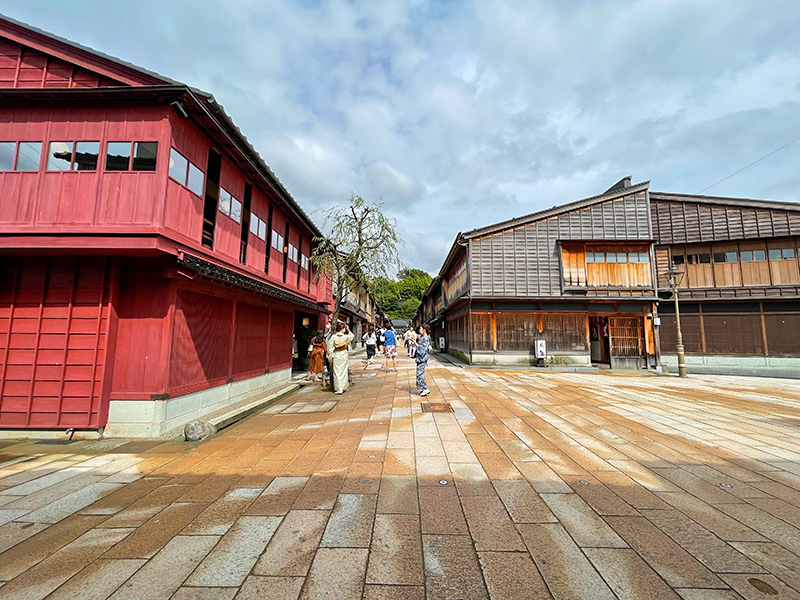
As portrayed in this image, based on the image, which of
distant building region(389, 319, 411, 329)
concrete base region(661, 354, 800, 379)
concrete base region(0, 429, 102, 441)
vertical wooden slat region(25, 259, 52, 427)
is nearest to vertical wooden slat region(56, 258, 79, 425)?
concrete base region(0, 429, 102, 441)

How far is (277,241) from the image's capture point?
457 inches

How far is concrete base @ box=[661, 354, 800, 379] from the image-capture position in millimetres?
15305

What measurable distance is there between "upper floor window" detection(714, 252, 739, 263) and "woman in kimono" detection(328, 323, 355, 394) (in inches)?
824

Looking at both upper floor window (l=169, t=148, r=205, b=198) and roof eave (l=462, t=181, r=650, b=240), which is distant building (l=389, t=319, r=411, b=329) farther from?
upper floor window (l=169, t=148, r=205, b=198)

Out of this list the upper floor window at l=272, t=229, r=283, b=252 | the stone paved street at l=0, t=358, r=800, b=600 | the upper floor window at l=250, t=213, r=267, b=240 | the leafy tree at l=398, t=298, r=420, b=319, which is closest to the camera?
the stone paved street at l=0, t=358, r=800, b=600

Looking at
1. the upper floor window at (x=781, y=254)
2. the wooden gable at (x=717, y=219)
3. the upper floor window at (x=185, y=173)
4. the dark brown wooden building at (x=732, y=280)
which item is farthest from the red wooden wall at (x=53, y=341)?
the upper floor window at (x=781, y=254)

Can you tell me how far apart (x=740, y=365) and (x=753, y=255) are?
19.4 ft

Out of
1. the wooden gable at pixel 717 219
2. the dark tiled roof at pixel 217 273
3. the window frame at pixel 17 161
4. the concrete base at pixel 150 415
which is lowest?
the concrete base at pixel 150 415

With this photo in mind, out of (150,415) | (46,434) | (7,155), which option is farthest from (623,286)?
(7,155)

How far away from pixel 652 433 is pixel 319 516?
18.8 ft

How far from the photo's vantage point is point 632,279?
1631cm

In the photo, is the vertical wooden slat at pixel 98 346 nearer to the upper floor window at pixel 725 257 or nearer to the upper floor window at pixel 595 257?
the upper floor window at pixel 595 257

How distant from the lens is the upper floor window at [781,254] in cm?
1669

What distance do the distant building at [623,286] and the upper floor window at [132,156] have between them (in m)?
13.4
